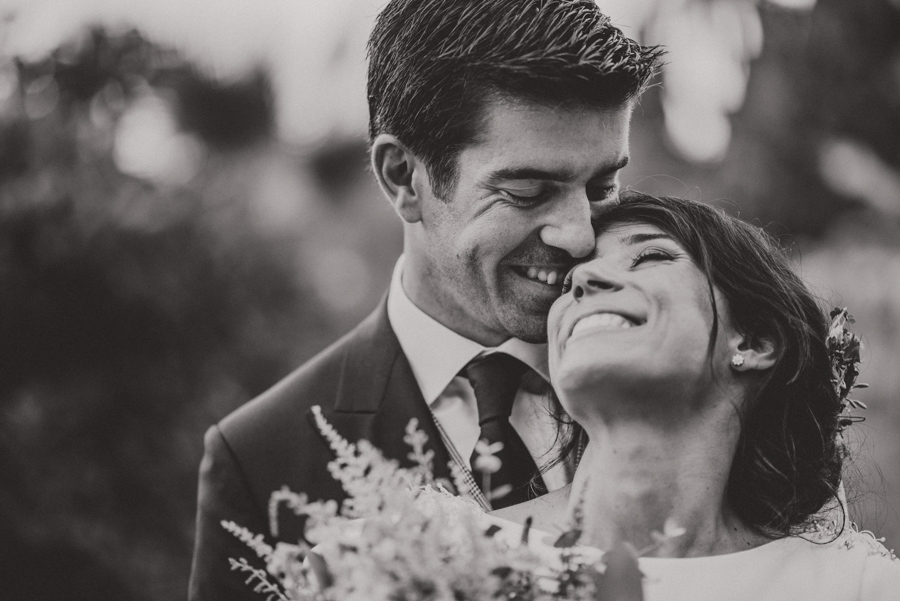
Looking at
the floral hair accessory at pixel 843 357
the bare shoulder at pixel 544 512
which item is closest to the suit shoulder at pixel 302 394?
the bare shoulder at pixel 544 512

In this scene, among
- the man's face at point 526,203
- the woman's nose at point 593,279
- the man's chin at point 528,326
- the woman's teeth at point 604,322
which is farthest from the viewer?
the man's chin at point 528,326

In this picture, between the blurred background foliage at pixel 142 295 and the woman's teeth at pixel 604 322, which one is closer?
the woman's teeth at pixel 604 322

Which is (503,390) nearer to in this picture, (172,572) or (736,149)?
(172,572)

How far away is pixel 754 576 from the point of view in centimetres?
282

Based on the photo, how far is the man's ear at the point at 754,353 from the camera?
296 cm

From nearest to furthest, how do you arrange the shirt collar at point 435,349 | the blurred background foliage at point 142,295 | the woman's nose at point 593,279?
the woman's nose at point 593,279, the shirt collar at point 435,349, the blurred background foliage at point 142,295

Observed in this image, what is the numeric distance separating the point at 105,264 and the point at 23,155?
83 cm

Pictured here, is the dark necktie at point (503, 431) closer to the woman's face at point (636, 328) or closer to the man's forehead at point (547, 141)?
the woman's face at point (636, 328)

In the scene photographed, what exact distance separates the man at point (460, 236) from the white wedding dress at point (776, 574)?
28.1 inches

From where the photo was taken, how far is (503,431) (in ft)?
11.4

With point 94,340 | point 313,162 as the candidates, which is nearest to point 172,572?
point 94,340

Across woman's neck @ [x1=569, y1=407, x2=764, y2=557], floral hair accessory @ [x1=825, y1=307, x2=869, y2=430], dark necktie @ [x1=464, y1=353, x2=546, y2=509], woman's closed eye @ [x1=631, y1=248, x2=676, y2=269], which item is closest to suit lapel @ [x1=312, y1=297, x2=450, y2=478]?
dark necktie @ [x1=464, y1=353, x2=546, y2=509]

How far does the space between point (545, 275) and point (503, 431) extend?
1.86ft

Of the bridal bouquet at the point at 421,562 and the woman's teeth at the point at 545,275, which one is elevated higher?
the woman's teeth at the point at 545,275
